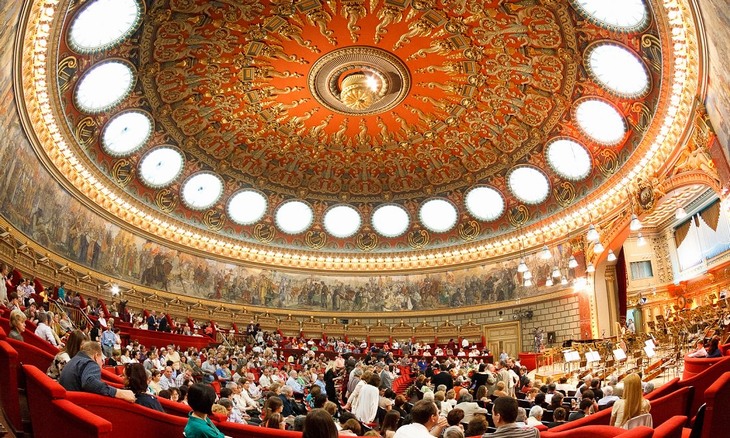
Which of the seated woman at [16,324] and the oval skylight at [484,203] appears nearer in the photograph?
the seated woman at [16,324]

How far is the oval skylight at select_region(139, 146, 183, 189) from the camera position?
28156 millimetres

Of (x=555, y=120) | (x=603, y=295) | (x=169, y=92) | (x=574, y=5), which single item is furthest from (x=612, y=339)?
(x=169, y=92)

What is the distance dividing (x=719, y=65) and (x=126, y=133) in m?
23.9

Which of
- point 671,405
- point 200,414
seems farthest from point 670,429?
point 200,414

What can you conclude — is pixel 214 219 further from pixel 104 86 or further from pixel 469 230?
pixel 469 230

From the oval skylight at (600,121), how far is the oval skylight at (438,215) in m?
10.3

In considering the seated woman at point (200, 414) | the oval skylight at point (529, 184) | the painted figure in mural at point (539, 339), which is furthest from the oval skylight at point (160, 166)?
the seated woman at point (200, 414)

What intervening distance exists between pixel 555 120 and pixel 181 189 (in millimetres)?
19960

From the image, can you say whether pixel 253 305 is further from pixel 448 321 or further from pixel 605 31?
pixel 605 31

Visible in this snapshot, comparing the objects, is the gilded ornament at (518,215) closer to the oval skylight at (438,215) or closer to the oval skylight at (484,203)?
the oval skylight at (484,203)

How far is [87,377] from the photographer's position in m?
5.17

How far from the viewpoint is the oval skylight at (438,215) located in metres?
34.4

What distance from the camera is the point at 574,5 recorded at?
65.7ft

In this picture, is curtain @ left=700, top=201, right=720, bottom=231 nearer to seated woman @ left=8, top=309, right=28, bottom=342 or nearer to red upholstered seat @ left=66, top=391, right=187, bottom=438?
red upholstered seat @ left=66, top=391, right=187, bottom=438
